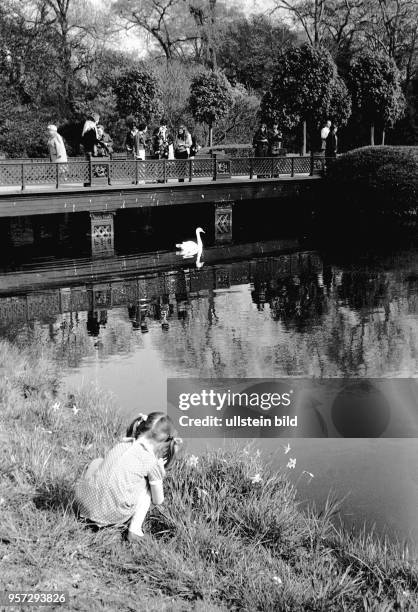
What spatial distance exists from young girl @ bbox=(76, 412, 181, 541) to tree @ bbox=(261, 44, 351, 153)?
24.9m

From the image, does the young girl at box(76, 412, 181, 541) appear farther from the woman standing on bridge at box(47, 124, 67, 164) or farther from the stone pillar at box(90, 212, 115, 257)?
the stone pillar at box(90, 212, 115, 257)

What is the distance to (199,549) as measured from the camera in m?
5.51

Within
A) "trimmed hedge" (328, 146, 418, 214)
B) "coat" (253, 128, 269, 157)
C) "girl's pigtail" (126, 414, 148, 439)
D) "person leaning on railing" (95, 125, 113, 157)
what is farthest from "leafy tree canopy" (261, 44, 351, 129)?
"girl's pigtail" (126, 414, 148, 439)

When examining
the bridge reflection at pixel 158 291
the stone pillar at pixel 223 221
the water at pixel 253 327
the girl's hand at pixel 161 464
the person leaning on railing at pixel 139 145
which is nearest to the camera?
the girl's hand at pixel 161 464

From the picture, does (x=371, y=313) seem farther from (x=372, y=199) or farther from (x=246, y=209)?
(x=246, y=209)

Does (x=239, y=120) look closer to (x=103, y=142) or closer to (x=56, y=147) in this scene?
(x=103, y=142)

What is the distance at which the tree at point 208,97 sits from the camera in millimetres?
32250

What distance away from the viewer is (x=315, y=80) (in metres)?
28.7

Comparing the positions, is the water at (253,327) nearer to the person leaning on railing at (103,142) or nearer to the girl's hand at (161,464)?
the girl's hand at (161,464)

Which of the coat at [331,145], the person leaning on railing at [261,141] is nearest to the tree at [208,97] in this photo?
the person leaning on railing at [261,141]

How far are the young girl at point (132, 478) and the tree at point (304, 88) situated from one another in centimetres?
2491

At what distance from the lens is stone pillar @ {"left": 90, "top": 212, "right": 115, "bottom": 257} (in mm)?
22797

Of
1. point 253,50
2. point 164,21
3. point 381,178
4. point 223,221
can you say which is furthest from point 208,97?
point 164,21

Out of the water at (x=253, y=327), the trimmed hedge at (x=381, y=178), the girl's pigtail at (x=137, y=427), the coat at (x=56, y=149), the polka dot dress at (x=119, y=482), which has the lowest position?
the water at (x=253, y=327)
